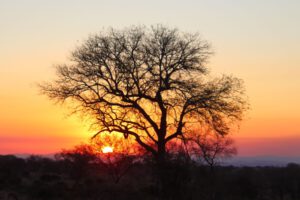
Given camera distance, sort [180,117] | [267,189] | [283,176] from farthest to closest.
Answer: [283,176]
[267,189]
[180,117]

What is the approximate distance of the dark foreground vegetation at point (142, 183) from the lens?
858 inches

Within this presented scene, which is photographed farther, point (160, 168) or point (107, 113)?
point (107, 113)

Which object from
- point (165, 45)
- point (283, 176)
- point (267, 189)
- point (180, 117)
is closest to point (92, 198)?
point (180, 117)

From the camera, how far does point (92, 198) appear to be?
A: 25578mm

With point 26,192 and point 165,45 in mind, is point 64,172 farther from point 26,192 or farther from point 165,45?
point 165,45

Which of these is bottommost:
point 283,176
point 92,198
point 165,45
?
point 92,198

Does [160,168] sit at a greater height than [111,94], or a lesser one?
lesser

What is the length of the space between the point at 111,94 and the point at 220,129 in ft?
19.2

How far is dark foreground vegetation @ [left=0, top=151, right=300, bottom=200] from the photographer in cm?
2180

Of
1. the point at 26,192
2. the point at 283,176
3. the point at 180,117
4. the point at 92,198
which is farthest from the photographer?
the point at 283,176

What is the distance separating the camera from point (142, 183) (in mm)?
30078

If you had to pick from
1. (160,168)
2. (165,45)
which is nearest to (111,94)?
(165,45)

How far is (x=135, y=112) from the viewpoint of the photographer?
28.0 meters

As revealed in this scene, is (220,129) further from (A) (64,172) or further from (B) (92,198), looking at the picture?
(A) (64,172)
